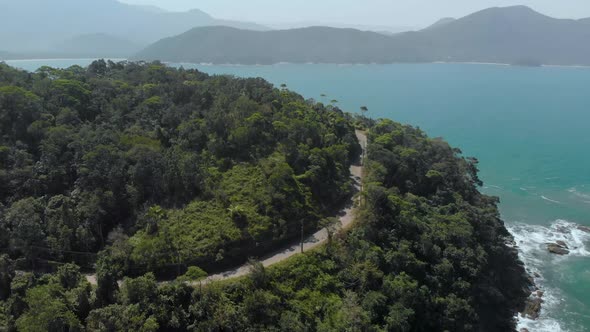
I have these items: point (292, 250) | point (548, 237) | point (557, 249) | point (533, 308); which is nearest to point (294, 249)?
point (292, 250)

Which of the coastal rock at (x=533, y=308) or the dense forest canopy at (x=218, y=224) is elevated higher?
the dense forest canopy at (x=218, y=224)

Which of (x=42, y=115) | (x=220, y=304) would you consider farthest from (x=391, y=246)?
(x=42, y=115)

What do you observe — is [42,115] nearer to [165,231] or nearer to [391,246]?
[165,231]

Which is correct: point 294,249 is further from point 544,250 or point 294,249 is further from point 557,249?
point 557,249

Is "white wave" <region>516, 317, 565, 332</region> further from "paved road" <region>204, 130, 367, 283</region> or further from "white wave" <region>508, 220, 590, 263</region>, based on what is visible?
"paved road" <region>204, 130, 367, 283</region>

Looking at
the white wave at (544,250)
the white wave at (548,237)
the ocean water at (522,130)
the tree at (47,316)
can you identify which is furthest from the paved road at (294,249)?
the white wave at (548,237)

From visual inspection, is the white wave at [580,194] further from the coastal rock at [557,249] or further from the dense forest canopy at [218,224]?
the dense forest canopy at [218,224]
